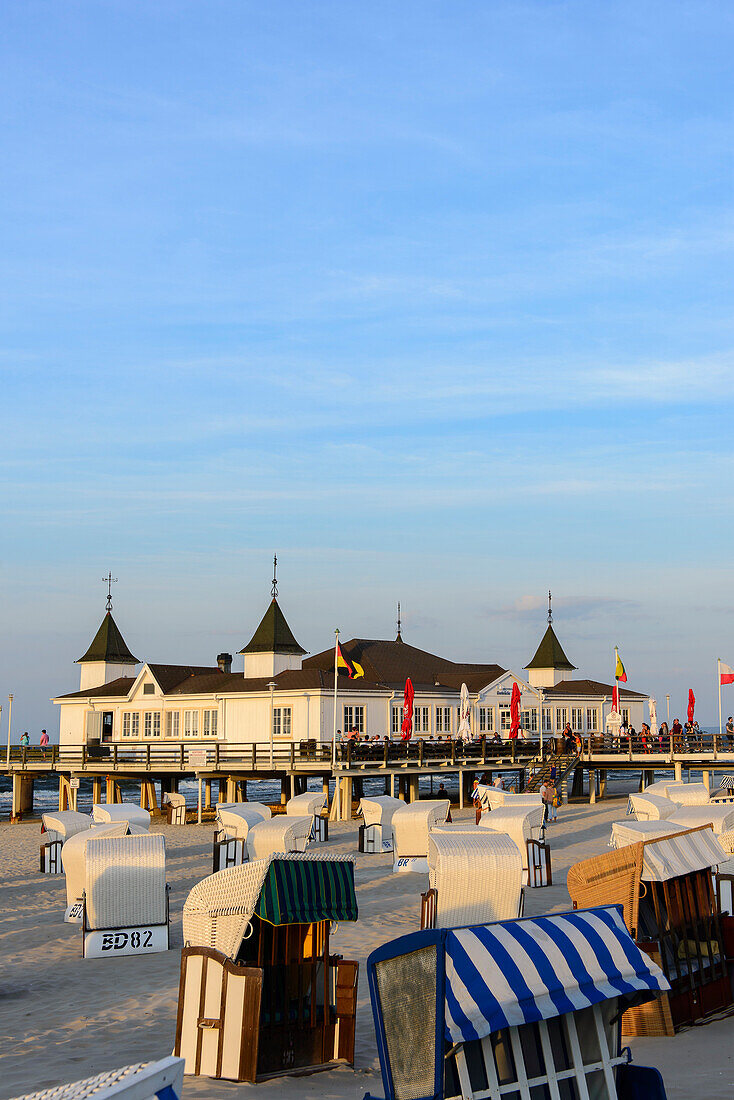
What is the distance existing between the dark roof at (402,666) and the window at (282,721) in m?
2.86

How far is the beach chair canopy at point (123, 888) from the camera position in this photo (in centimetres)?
1641

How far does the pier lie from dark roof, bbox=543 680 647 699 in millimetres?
5141

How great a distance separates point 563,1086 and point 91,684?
164 feet

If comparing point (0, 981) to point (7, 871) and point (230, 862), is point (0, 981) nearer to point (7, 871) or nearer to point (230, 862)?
point (230, 862)

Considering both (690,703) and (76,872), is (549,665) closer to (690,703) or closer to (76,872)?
(690,703)

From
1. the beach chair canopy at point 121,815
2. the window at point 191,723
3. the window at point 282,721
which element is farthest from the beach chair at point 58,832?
the window at point 191,723

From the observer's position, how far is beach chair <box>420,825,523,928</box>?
15.1 metres

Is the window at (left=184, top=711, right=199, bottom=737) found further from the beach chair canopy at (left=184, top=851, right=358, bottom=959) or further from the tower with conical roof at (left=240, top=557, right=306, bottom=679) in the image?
the beach chair canopy at (left=184, top=851, right=358, bottom=959)

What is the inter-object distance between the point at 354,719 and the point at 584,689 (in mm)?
12961

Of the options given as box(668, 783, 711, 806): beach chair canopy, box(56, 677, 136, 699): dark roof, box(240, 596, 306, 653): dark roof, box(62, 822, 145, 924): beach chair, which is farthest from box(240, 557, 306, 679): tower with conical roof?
box(62, 822, 145, 924): beach chair

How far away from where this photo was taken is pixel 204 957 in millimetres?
10438

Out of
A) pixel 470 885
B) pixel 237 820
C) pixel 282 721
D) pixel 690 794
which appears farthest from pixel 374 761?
pixel 470 885

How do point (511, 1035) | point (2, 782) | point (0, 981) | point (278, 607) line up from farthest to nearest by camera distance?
point (2, 782)
point (278, 607)
point (0, 981)
point (511, 1035)

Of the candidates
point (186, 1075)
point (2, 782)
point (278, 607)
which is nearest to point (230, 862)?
point (186, 1075)
